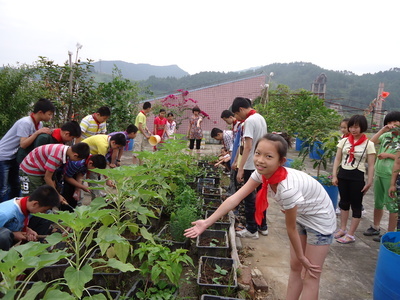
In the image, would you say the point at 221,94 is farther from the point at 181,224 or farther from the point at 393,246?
the point at 393,246

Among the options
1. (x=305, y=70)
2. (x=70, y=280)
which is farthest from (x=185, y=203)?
(x=305, y=70)

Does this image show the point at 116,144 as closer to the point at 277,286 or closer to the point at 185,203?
the point at 185,203

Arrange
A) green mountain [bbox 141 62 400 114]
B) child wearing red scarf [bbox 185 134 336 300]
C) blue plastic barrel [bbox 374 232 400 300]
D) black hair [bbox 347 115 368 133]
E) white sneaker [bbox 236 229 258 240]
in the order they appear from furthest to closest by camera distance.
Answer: green mountain [bbox 141 62 400 114] → white sneaker [bbox 236 229 258 240] → black hair [bbox 347 115 368 133] → blue plastic barrel [bbox 374 232 400 300] → child wearing red scarf [bbox 185 134 336 300]

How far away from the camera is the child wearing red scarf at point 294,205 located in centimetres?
173

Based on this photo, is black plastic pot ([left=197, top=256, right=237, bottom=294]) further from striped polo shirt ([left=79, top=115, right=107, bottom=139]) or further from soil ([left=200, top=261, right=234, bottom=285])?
striped polo shirt ([left=79, top=115, right=107, bottom=139])

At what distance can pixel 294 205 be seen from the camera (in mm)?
1714

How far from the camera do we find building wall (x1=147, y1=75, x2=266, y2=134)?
14281mm

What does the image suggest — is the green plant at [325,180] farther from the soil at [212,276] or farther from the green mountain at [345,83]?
the green mountain at [345,83]

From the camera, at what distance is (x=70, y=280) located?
153cm

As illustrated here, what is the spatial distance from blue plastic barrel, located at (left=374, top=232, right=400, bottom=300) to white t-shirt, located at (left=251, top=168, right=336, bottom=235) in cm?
53

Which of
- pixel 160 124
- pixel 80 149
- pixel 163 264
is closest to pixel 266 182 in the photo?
pixel 163 264

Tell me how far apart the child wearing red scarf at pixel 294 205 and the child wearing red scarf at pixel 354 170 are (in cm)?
177

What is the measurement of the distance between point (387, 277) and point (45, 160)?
3242 mm

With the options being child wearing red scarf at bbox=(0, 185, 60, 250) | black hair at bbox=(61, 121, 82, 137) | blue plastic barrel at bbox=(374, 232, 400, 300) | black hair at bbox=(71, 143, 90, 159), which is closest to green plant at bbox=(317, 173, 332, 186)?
blue plastic barrel at bbox=(374, 232, 400, 300)
